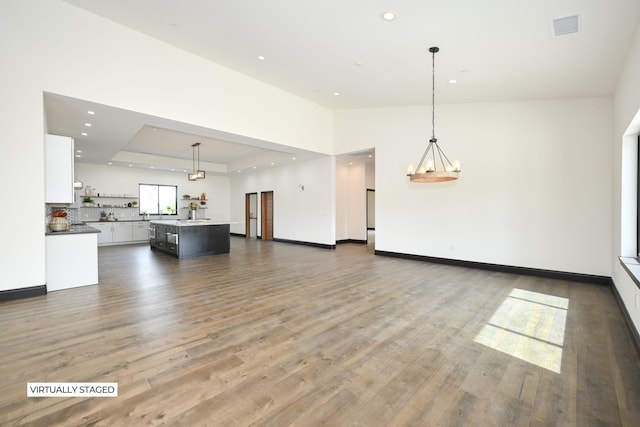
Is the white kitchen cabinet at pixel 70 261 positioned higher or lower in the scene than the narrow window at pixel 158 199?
lower

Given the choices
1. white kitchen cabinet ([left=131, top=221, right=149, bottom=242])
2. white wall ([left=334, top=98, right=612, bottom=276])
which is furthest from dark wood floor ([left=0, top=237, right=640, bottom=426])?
white kitchen cabinet ([left=131, top=221, right=149, bottom=242])

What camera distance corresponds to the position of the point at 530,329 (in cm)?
320

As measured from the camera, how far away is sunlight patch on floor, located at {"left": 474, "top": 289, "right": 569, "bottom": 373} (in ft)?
8.68

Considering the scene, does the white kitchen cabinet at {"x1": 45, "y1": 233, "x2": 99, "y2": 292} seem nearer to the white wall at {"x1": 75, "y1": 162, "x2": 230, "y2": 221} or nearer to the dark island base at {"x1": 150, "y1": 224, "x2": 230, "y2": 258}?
the dark island base at {"x1": 150, "y1": 224, "x2": 230, "y2": 258}

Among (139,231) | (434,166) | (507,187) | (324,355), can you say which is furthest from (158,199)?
(507,187)

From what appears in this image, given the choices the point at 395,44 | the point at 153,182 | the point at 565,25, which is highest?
the point at 395,44

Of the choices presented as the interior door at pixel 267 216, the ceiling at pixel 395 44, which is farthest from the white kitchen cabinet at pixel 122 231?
the ceiling at pixel 395 44

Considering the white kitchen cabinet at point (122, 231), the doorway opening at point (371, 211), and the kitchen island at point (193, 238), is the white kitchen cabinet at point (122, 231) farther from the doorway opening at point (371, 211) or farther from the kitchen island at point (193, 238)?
the doorway opening at point (371, 211)

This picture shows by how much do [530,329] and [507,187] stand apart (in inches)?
141

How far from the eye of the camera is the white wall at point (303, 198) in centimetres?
926

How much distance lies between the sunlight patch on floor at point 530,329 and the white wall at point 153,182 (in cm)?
1271

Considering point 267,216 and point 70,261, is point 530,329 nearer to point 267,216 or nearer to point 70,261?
point 70,261

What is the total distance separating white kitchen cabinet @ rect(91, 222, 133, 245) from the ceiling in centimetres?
510

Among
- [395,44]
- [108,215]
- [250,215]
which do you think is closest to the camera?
[395,44]
